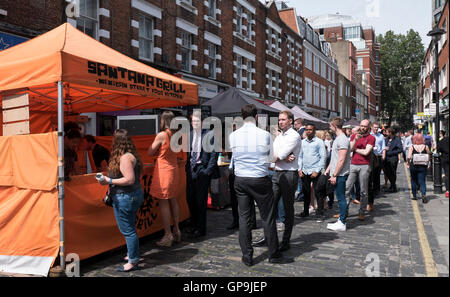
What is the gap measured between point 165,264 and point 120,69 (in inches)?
105

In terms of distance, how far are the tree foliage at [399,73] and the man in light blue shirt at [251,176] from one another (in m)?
44.2

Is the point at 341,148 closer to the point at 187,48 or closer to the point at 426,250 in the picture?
the point at 426,250

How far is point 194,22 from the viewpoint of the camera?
57.3 feet

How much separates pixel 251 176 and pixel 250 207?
40 centimetres

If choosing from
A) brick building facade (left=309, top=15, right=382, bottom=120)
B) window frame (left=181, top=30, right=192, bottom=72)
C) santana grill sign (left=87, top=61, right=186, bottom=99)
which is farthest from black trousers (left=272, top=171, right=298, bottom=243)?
brick building facade (left=309, top=15, right=382, bottom=120)

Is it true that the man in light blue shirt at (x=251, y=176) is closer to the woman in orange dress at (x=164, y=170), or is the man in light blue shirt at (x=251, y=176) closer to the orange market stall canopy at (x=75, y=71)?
the woman in orange dress at (x=164, y=170)

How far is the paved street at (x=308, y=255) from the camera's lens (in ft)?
14.4

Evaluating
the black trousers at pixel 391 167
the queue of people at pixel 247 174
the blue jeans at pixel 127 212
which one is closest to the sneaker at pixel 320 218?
the queue of people at pixel 247 174

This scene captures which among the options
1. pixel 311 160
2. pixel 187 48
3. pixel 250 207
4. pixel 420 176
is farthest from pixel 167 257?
pixel 187 48

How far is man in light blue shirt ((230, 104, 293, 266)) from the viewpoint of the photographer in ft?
14.4

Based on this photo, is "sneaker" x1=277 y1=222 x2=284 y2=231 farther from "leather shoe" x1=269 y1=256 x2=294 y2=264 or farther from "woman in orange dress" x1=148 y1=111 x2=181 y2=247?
"woman in orange dress" x1=148 y1=111 x2=181 y2=247

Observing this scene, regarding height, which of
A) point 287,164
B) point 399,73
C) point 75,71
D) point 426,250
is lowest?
point 426,250

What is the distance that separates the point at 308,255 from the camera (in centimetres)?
501
